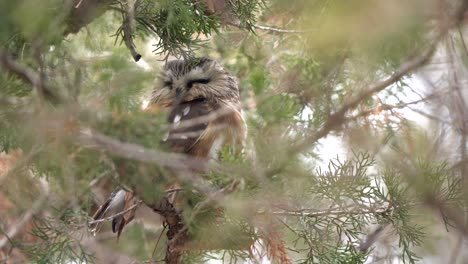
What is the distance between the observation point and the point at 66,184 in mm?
2930

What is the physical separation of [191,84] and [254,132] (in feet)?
2.44

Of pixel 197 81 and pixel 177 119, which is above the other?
pixel 197 81

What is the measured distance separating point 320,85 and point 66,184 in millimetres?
2277

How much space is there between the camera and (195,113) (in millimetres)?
4383

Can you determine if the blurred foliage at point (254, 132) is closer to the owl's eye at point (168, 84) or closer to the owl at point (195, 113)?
the owl at point (195, 113)

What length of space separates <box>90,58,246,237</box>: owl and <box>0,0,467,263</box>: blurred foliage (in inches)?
6.3

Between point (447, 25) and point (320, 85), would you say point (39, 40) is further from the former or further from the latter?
point (320, 85)

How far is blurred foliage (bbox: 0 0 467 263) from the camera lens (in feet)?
8.68

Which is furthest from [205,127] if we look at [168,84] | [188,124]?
[168,84]

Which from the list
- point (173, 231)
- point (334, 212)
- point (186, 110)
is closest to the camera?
point (173, 231)

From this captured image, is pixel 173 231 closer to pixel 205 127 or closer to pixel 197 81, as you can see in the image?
pixel 205 127

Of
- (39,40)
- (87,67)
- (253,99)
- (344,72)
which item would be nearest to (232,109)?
(253,99)

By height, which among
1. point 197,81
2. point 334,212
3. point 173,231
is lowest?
point 173,231

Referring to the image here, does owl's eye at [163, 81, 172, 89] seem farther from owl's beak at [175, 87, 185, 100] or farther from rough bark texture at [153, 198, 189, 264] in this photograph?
rough bark texture at [153, 198, 189, 264]
